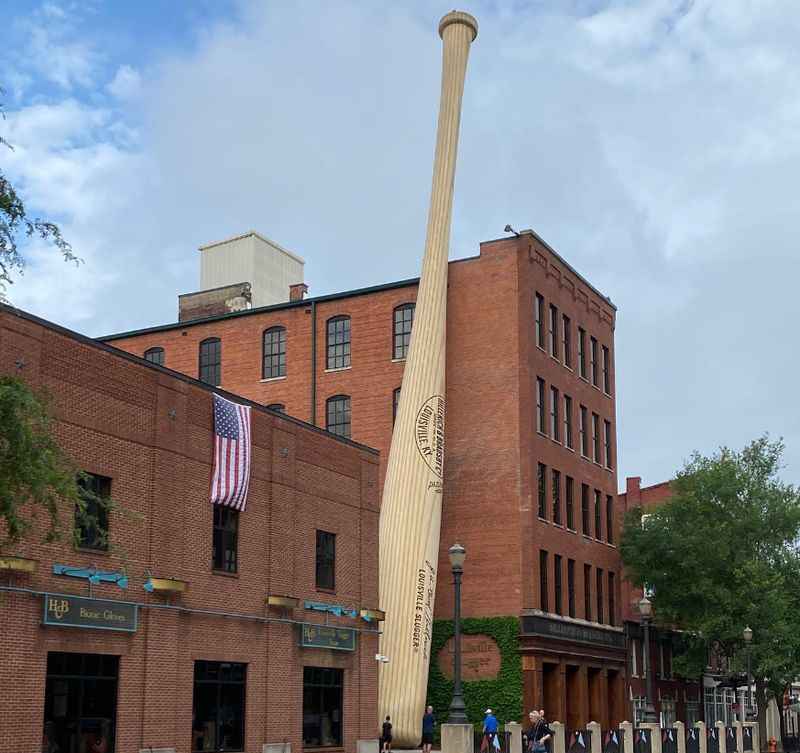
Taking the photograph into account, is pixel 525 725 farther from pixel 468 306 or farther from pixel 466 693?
pixel 468 306

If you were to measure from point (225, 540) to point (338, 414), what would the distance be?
23.2 m

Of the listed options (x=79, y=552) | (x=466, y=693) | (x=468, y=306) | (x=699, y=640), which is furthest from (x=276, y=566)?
(x=699, y=640)

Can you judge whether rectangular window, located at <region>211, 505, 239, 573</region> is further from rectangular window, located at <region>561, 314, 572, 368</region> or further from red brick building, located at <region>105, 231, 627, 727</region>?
rectangular window, located at <region>561, 314, 572, 368</region>

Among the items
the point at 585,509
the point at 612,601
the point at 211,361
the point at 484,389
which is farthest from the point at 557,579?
the point at 211,361

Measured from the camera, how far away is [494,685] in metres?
47.4

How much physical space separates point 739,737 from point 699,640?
6.82m

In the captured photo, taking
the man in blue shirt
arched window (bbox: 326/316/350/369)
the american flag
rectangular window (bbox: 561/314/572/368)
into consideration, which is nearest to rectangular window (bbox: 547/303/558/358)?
rectangular window (bbox: 561/314/572/368)

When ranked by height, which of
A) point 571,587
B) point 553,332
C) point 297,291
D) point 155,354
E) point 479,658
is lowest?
point 479,658

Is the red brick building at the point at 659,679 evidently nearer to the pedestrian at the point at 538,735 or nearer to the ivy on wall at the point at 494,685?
the ivy on wall at the point at 494,685

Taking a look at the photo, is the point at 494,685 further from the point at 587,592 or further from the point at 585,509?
the point at 585,509

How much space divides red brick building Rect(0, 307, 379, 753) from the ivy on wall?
1037 centimetres

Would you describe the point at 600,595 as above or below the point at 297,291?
below

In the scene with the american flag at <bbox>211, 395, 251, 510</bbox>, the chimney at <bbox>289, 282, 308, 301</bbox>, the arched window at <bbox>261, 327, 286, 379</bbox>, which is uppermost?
the chimney at <bbox>289, 282, 308, 301</bbox>

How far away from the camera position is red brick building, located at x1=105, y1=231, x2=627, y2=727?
49219mm
